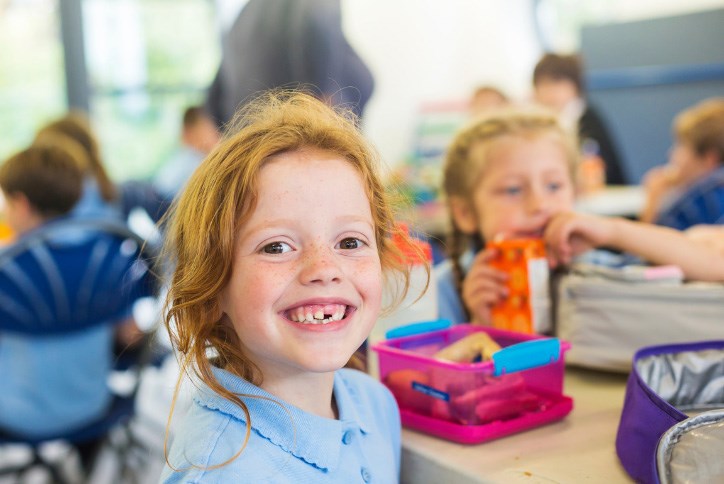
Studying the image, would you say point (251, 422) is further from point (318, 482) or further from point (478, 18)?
point (478, 18)

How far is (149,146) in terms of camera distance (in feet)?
18.3

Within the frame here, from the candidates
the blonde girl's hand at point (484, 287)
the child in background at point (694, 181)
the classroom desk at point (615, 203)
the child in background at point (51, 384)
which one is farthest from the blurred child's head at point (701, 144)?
the child in background at point (51, 384)

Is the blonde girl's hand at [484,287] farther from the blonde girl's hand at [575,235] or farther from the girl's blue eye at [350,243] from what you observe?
the girl's blue eye at [350,243]

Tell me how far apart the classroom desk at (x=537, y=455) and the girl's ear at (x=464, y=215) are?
0.52 metres

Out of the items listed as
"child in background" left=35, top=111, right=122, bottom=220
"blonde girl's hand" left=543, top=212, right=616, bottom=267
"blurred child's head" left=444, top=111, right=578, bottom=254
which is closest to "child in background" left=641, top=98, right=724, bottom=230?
"blurred child's head" left=444, top=111, right=578, bottom=254

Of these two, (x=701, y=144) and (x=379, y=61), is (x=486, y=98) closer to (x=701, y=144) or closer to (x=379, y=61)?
(x=379, y=61)

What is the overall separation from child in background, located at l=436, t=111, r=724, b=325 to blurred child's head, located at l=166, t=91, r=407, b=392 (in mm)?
405

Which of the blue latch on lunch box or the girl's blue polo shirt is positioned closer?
the girl's blue polo shirt

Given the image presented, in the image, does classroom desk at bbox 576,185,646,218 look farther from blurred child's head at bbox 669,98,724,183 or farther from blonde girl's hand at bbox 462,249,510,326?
blonde girl's hand at bbox 462,249,510,326

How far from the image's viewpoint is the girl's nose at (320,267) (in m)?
0.83

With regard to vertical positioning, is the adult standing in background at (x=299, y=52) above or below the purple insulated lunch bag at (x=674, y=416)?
above

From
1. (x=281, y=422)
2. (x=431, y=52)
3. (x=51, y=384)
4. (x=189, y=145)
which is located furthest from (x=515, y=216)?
(x=431, y=52)

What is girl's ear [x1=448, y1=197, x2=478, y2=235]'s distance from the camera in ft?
5.09

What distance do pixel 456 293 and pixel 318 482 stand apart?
556mm
